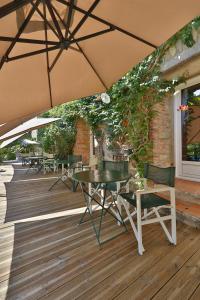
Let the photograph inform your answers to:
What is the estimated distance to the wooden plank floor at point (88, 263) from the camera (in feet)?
6.49

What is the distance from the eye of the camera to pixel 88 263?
7.95ft

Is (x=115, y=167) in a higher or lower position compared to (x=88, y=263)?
higher

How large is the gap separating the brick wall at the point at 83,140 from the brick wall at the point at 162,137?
4426mm

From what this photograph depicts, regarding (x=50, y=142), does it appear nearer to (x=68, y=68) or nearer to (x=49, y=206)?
(x=49, y=206)

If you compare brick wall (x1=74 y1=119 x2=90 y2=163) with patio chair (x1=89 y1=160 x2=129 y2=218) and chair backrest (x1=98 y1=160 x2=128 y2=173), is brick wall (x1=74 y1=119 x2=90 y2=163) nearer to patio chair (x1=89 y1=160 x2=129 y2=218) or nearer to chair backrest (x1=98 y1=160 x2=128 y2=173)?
chair backrest (x1=98 y1=160 x2=128 y2=173)

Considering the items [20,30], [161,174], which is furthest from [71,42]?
[161,174]

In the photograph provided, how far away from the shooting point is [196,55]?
12.6 feet

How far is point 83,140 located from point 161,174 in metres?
6.45

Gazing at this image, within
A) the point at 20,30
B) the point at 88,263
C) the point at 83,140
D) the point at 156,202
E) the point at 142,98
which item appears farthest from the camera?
the point at 83,140

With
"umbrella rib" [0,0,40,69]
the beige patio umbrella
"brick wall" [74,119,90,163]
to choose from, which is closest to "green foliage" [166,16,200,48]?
the beige patio umbrella

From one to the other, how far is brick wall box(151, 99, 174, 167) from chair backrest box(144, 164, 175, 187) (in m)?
1.61

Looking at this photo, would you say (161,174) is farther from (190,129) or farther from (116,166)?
(190,129)

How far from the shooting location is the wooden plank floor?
198 centimetres

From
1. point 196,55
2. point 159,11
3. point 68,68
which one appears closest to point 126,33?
point 159,11
